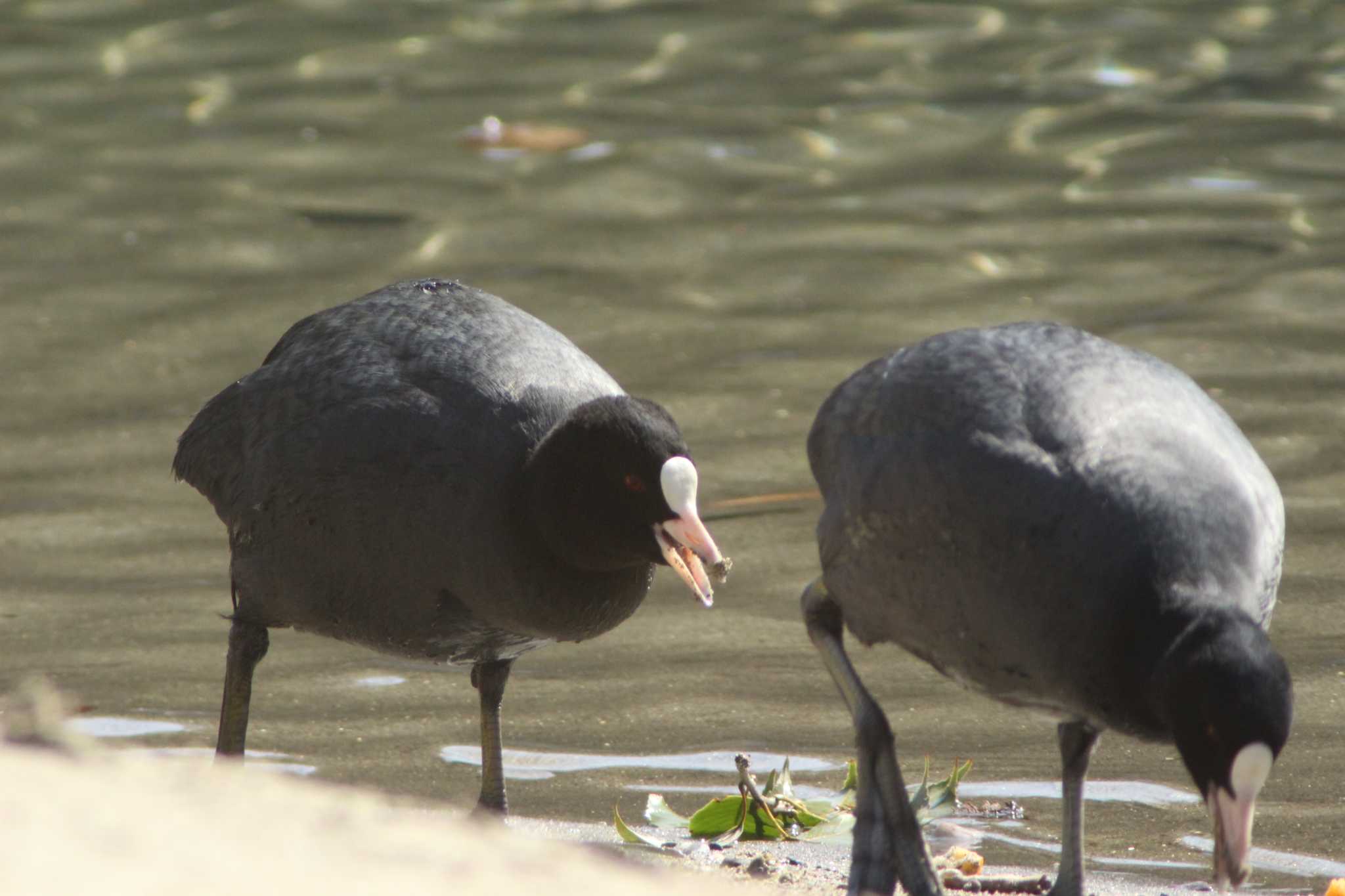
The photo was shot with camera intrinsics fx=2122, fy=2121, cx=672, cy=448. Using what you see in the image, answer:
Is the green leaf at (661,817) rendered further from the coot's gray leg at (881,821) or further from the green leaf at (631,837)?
the coot's gray leg at (881,821)

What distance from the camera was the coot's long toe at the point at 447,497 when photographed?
4.48 metres

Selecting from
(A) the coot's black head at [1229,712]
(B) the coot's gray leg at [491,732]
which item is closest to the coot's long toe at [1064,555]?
(A) the coot's black head at [1229,712]

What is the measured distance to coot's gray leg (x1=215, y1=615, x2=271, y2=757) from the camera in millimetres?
5035

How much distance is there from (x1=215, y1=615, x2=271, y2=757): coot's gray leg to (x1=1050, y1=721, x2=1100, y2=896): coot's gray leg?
194 cm

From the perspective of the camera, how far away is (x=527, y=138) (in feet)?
35.8

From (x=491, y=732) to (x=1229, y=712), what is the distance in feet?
6.83

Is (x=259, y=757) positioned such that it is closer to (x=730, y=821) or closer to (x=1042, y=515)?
(x=730, y=821)

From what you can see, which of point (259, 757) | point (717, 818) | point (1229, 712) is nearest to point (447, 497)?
point (717, 818)

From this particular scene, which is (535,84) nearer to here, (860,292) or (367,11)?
(367,11)

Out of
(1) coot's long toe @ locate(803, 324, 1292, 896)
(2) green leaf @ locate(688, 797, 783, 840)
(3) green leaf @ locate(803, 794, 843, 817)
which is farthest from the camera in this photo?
(3) green leaf @ locate(803, 794, 843, 817)

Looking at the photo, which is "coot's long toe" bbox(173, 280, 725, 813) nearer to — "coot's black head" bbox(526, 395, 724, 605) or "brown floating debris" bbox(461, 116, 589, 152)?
"coot's black head" bbox(526, 395, 724, 605)

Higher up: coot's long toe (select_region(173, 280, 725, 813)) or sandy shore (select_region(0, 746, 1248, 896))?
sandy shore (select_region(0, 746, 1248, 896))

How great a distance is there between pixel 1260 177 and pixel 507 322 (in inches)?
247

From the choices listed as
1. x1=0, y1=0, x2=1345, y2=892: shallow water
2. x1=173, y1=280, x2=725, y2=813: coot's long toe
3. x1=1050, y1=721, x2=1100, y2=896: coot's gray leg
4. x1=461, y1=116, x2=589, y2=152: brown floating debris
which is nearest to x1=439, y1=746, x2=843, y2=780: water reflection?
x1=0, y1=0, x2=1345, y2=892: shallow water
